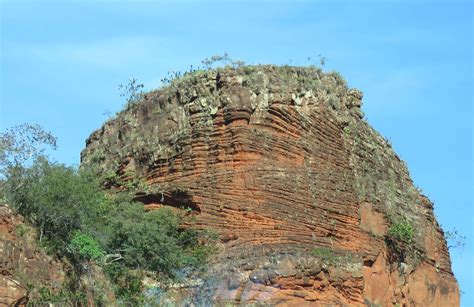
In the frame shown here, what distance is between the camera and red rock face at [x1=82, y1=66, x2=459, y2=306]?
1251 inches

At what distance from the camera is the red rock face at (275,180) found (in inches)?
1251

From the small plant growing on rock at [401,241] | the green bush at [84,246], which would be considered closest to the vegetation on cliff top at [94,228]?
the green bush at [84,246]

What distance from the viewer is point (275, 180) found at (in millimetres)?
32781

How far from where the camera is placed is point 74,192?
31.2 meters

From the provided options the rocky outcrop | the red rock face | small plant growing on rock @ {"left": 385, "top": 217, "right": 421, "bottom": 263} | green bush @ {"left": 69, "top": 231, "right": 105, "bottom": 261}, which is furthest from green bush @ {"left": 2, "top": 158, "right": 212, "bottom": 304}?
small plant growing on rock @ {"left": 385, "top": 217, "right": 421, "bottom": 263}

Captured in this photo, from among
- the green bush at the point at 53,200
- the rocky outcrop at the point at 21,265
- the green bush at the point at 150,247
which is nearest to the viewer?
the rocky outcrop at the point at 21,265

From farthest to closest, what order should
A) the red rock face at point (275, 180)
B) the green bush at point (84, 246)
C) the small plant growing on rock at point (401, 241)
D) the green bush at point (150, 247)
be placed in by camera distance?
the small plant growing on rock at point (401, 241) < the green bush at point (150, 247) < the red rock face at point (275, 180) < the green bush at point (84, 246)

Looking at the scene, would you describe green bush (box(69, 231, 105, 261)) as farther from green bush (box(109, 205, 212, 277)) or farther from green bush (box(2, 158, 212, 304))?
green bush (box(109, 205, 212, 277))

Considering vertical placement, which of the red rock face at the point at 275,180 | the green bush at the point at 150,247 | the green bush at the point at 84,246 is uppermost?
the red rock face at the point at 275,180

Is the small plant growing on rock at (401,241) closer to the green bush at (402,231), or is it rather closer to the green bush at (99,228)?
the green bush at (402,231)

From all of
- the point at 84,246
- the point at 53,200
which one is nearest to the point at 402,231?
the point at 84,246

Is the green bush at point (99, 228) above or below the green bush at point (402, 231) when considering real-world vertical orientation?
below

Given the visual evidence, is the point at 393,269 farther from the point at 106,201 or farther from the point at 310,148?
the point at 106,201

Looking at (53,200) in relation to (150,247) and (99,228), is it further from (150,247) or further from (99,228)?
(150,247)
